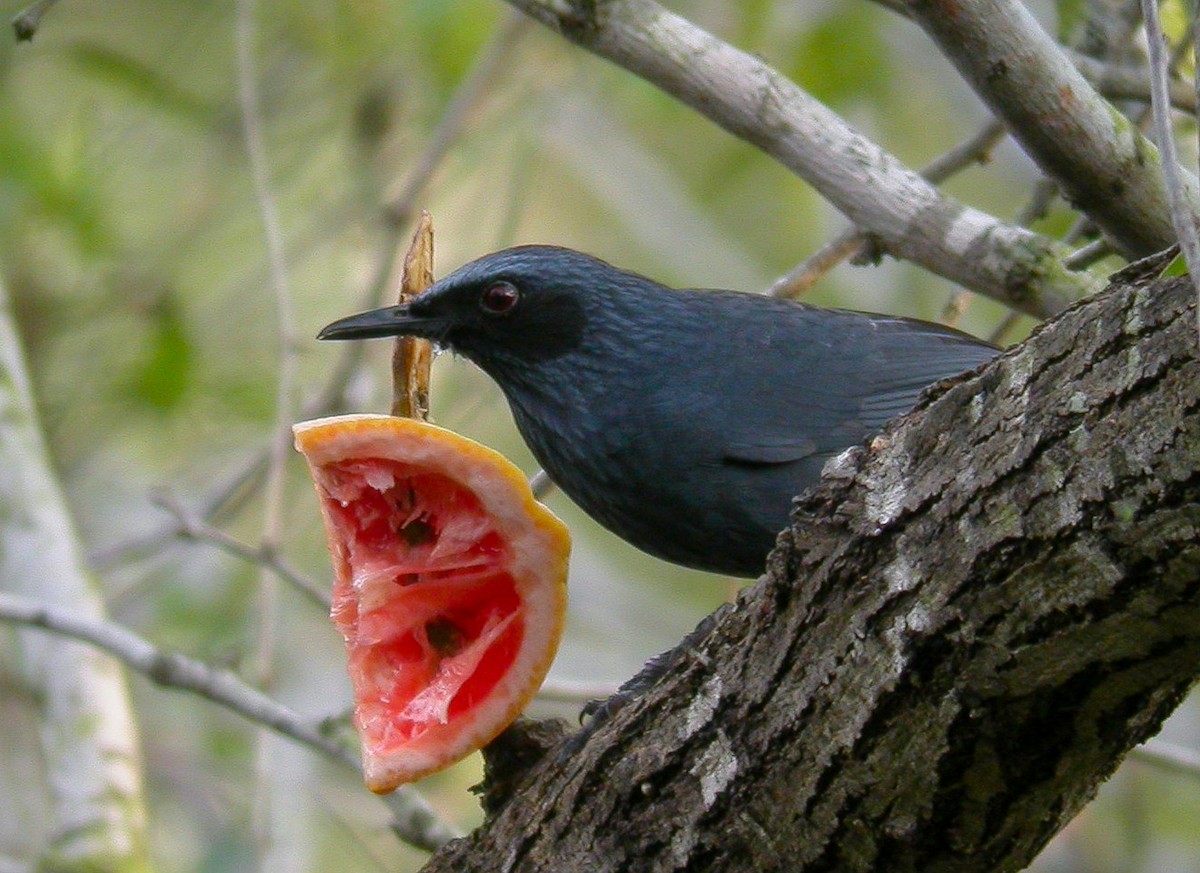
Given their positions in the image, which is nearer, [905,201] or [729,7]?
[905,201]

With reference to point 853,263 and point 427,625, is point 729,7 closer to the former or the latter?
point 853,263

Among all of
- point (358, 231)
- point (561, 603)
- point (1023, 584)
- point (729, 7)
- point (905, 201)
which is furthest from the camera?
point (729, 7)

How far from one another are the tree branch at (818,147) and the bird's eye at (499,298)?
61cm

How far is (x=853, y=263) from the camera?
150 inches

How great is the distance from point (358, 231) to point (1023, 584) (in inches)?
202

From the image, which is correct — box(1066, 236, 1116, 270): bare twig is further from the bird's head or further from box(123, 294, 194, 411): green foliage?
box(123, 294, 194, 411): green foliage

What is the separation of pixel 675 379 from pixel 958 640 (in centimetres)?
169

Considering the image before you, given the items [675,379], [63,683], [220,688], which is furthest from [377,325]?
[63,683]

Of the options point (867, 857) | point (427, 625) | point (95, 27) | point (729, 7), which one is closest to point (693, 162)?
point (729, 7)

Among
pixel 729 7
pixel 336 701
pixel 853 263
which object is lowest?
pixel 336 701

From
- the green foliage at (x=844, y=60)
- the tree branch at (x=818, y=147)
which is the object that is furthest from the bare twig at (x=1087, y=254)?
the green foliage at (x=844, y=60)

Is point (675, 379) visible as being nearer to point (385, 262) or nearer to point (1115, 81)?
point (1115, 81)

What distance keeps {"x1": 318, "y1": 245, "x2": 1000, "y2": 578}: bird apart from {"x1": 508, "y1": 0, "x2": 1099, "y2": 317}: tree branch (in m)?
0.30

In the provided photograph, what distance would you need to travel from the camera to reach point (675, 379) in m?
3.80
